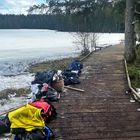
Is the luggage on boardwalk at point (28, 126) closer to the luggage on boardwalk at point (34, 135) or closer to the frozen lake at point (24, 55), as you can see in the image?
the luggage on boardwalk at point (34, 135)

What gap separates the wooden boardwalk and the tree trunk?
5456 mm

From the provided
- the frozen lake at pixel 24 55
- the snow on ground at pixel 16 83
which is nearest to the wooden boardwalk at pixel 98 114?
the snow on ground at pixel 16 83

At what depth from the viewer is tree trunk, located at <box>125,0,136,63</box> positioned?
17891 mm

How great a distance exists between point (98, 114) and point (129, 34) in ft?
33.4

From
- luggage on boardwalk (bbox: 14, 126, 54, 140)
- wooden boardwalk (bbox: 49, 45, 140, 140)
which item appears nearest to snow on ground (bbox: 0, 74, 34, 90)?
wooden boardwalk (bbox: 49, 45, 140, 140)

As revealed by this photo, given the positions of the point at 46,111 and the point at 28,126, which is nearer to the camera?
the point at 28,126

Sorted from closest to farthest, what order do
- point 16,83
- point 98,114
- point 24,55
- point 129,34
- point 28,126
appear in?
1. point 28,126
2. point 98,114
3. point 16,83
4. point 129,34
5. point 24,55

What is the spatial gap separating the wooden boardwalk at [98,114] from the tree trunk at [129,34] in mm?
5456

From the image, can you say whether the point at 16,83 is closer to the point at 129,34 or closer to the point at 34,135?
the point at 129,34

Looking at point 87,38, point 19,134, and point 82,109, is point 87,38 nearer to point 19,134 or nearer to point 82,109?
point 82,109

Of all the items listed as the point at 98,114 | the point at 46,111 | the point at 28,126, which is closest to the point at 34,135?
the point at 28,126

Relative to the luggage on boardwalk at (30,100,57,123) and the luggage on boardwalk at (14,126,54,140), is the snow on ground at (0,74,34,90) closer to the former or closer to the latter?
the luggage on boardwalk at (30,100,57,123)

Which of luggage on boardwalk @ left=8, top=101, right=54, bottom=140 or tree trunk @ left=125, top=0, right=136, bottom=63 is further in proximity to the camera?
tree trunk @ left=125, top=0, right=136, bottom=63

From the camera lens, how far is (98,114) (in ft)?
29.3
